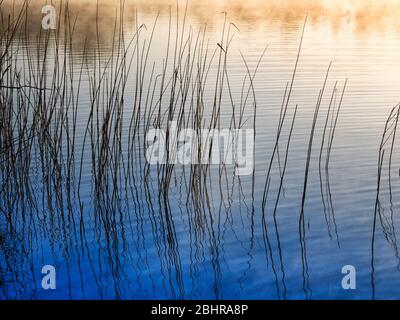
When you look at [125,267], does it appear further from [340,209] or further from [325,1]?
[325,1]

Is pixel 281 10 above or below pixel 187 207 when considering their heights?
above

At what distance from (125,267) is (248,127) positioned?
120 cm

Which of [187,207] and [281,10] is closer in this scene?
[187,207]

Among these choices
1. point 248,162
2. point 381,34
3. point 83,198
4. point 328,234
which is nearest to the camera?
point 328,234

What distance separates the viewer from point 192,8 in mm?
4332

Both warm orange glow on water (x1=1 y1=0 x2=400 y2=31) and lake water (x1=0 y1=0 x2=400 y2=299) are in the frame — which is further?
warm orange glow on water (x1=1 y1=0 x2=400 y2=31)

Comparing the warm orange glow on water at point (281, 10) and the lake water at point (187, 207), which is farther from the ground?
the warm orange glow on water at point (281, 10)

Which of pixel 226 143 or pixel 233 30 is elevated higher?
pixel 233 30

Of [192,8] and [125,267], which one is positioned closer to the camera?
[125,267]

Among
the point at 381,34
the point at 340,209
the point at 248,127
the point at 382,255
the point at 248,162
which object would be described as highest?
the point at 381,34

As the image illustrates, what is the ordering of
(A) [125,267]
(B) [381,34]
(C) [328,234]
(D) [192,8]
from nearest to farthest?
1. (A) [125,267]
2. (C) [328,234]
3. (D) [192,8]
4. (B) [381,34]

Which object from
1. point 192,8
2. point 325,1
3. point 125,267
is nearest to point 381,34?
point 325,1

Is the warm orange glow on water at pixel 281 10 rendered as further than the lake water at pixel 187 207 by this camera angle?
Yes

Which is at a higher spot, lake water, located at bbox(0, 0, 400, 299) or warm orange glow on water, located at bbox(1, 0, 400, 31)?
warm orange glow on water, located at bbox(1, 0, 400, 31)
